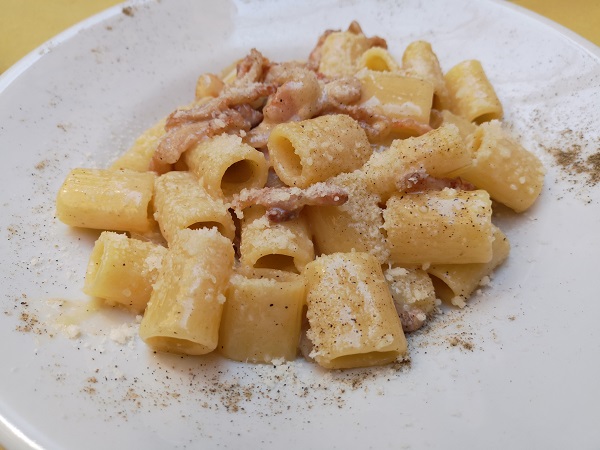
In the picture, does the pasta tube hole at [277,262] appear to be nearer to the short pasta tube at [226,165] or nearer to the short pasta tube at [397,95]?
the short pasta tube at [226,165]

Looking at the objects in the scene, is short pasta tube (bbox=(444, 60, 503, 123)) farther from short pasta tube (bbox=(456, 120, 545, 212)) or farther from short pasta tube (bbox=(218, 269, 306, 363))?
short pasta tube (bbox=(218, 269, 306, 363))

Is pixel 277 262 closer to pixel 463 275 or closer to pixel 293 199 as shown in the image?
pixel 293 199

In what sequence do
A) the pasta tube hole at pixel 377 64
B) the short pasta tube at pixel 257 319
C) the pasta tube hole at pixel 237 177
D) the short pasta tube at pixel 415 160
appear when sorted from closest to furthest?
the short pasta tube at pixel 257 319 → the short pasta tube at pixel 415 160 → the pasta tube hole at pixel 237 177 → the pasta tube hole at pixel 377 64

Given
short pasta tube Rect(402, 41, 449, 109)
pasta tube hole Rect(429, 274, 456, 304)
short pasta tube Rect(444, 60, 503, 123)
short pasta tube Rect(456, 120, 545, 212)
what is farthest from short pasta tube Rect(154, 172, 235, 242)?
short pasta tube Rect(444, 60, 503, 123)

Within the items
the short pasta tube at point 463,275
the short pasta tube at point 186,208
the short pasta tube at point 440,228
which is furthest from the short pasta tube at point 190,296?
the short pasta tube at point 463,275

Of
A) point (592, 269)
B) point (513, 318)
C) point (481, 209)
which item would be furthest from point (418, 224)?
point (592, 269)

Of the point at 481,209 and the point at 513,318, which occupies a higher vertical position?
the point at 481,209

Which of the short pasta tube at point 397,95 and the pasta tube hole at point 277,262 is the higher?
the short pasta tube at point 397,95

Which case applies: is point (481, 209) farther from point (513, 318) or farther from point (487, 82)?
point (487, 82)

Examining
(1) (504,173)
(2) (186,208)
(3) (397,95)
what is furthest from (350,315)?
(3) (397,95)
